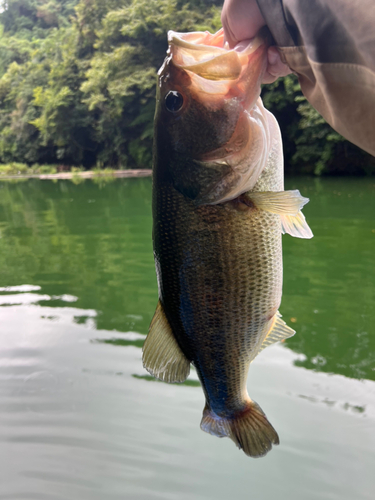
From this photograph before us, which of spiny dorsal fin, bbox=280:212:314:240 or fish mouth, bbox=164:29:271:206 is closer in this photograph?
fish mouth, bbox=164:29:271:206

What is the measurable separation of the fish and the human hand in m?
0.03

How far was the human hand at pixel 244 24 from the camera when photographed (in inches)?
44.1

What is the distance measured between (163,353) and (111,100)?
30.5 m

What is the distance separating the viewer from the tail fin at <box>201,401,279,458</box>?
1.35 meters

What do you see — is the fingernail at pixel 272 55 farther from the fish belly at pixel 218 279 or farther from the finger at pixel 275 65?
the fish belly at pixel 218 279

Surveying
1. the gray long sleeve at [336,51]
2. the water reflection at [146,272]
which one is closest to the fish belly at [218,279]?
the gray long sleeve at [336,51]

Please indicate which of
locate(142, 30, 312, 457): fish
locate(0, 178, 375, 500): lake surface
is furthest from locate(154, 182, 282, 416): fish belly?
locate(0, 178, 375, 500): lake surface

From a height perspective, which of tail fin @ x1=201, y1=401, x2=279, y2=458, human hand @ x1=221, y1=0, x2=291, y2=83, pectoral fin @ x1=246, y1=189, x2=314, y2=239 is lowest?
tail fin @ x1=201, y1=401, x2=279, y2=458

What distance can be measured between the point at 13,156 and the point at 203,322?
40714 mm

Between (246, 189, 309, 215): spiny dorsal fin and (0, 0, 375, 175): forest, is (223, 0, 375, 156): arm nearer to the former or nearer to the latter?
(246, 189, 309, 215): spiny dorsal fin

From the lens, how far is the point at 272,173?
50.4 inches

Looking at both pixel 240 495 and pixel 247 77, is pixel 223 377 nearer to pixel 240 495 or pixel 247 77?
pixel 247 77

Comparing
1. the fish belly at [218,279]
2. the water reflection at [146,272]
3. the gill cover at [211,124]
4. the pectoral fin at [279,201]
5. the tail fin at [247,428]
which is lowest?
the water reflection at [146,272]

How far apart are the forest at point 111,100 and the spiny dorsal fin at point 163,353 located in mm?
18037
